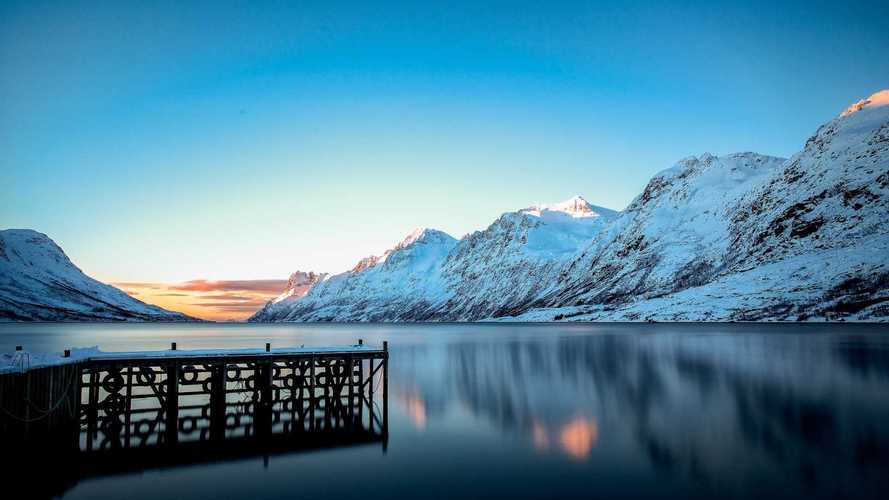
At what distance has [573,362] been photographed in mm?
59375

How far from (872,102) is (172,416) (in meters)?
230

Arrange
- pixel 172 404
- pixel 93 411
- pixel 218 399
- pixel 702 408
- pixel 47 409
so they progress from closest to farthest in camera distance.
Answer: pixel 47 409
pixel 172 404
pixel 93 411
pixel 218 399
pixel 702 408

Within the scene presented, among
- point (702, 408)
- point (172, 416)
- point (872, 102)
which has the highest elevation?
point (872, 102)

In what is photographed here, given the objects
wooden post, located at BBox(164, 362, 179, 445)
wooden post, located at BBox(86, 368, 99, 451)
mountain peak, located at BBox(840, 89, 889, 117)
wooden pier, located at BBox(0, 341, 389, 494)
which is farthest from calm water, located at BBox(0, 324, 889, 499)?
mountain peak, located at BBox(840, 89, 889, 117)

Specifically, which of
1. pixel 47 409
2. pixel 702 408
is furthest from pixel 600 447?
pixel 47 409

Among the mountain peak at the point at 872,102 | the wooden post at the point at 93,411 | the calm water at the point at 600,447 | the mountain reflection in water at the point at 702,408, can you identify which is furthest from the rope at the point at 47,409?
the mountain peak at the point at 872,102

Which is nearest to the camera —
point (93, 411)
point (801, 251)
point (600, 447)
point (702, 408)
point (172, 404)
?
point (600, 447)

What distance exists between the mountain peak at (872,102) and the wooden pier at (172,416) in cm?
21378

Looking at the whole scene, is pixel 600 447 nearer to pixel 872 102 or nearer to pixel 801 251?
pixel 801 251

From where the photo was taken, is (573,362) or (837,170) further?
(837,170)

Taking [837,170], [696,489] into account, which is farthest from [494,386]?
[837,170]

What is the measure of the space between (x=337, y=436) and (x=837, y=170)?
606 ft

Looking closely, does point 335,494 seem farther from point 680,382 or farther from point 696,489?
point 680,382

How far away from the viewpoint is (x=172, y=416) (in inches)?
1135
